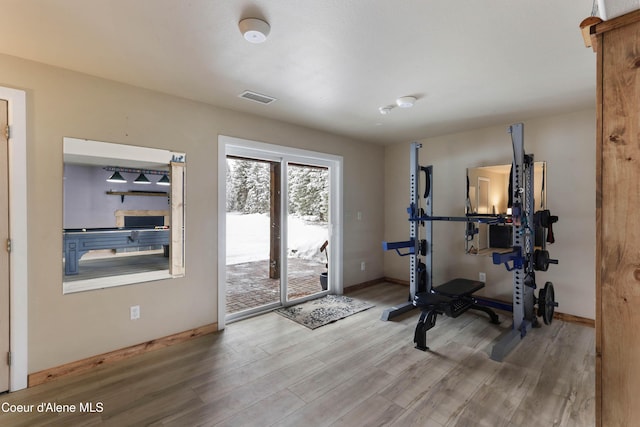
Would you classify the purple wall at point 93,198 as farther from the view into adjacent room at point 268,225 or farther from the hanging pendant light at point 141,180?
the view into adjacent room at point 268,225

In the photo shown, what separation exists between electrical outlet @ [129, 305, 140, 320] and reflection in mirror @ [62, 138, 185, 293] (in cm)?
23

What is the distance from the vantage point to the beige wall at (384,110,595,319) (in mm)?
3246

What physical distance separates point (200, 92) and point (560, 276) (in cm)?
440

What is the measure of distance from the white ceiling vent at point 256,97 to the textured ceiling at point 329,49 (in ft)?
0.24

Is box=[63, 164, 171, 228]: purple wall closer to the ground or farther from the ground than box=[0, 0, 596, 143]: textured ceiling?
closer to the ground

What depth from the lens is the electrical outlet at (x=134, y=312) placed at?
8.62ft

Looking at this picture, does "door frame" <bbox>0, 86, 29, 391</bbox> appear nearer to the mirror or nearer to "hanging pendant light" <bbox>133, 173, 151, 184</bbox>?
"hanging pendant light" <bbox>133, 173, 151, 184</bbox>

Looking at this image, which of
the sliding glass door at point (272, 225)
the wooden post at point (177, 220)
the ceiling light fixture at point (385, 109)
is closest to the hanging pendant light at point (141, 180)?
the wooden post at point (177, 220)

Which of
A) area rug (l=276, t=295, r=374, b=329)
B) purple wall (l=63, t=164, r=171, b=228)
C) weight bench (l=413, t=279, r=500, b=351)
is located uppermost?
purple wall (l=63, t=164, r=171, b=228)

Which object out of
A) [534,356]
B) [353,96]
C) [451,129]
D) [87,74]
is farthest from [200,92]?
[534,356]

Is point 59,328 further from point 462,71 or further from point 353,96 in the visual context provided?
point 462,71

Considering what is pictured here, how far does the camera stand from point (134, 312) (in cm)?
264

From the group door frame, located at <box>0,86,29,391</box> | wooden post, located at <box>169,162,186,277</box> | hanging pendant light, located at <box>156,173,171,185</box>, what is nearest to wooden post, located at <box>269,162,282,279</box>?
wooden post, located at <box>169,162,186,277</box>

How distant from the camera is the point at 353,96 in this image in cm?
287
